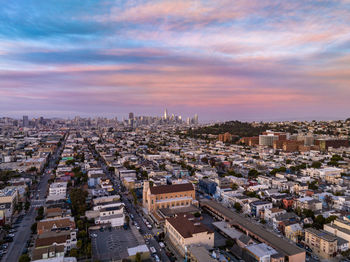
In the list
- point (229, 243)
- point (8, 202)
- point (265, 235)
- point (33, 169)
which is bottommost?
point (229, 243)

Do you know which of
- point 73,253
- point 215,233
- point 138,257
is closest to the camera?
point 138,257

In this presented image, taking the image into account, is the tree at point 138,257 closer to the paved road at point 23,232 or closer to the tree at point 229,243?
the tree at point 229,243

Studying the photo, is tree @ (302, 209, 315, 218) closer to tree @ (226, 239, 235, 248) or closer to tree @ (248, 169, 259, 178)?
tree @ (226, 239, 235, 248)

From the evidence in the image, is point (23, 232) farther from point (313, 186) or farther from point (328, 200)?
point (313, 186)

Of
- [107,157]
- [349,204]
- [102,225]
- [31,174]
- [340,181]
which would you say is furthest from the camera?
[107,157]

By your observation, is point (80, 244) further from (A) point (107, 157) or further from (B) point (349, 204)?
(A) point (107, 157)

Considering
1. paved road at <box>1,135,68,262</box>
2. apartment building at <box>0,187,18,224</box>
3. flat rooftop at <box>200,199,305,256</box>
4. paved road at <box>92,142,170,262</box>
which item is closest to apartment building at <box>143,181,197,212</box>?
paved road at <box>92,142,170,262</box>

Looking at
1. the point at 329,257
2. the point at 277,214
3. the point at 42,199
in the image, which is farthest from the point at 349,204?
the point at 42,199

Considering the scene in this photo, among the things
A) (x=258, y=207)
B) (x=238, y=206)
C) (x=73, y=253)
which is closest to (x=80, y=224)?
(x=73, y=253)
